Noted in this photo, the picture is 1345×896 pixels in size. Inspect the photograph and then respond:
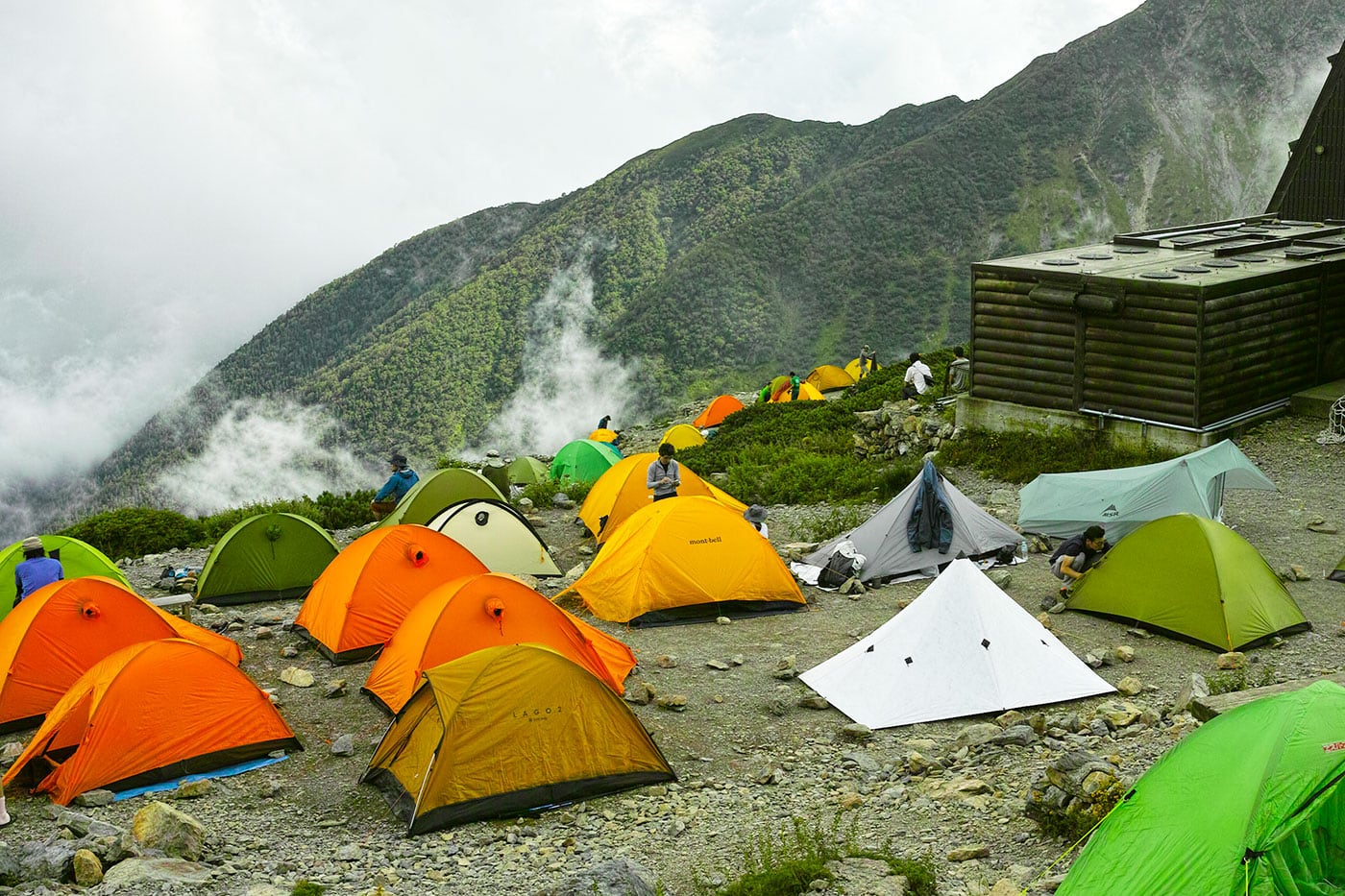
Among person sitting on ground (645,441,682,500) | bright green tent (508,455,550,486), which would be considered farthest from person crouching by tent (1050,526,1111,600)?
bright green tent (508,455,550,486)

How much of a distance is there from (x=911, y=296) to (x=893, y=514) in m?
83.7

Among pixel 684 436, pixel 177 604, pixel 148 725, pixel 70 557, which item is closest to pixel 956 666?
pixel 148 725

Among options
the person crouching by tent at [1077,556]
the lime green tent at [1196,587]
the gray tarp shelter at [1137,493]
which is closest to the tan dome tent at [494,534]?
the gray tarp shelter at [1137,493]

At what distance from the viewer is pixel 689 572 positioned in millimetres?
13227

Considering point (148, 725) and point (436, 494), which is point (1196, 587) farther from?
point (436, 494)

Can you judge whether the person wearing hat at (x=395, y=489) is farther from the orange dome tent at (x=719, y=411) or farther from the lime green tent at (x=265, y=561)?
the orange dome tent at (x=719, y=411)

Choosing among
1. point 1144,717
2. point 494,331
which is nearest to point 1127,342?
point 1144,717

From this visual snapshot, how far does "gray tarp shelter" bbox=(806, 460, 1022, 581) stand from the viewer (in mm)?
14445

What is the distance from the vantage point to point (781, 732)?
9.89 m

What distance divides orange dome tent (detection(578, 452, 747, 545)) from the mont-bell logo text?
27.3 feet

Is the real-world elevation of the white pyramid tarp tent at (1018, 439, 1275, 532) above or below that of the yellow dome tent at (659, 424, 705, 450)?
above

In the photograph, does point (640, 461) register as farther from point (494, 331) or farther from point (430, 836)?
point (494, 331)

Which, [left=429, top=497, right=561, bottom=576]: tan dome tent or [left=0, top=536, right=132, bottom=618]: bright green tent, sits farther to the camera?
[left=429, top=497, right=561, bottom=576]: tan dome tent

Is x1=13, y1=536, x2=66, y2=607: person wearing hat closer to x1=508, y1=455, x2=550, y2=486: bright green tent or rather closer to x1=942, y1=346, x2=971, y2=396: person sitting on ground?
x1=508, y1=455, x2=550, y2=486: bright green tent
